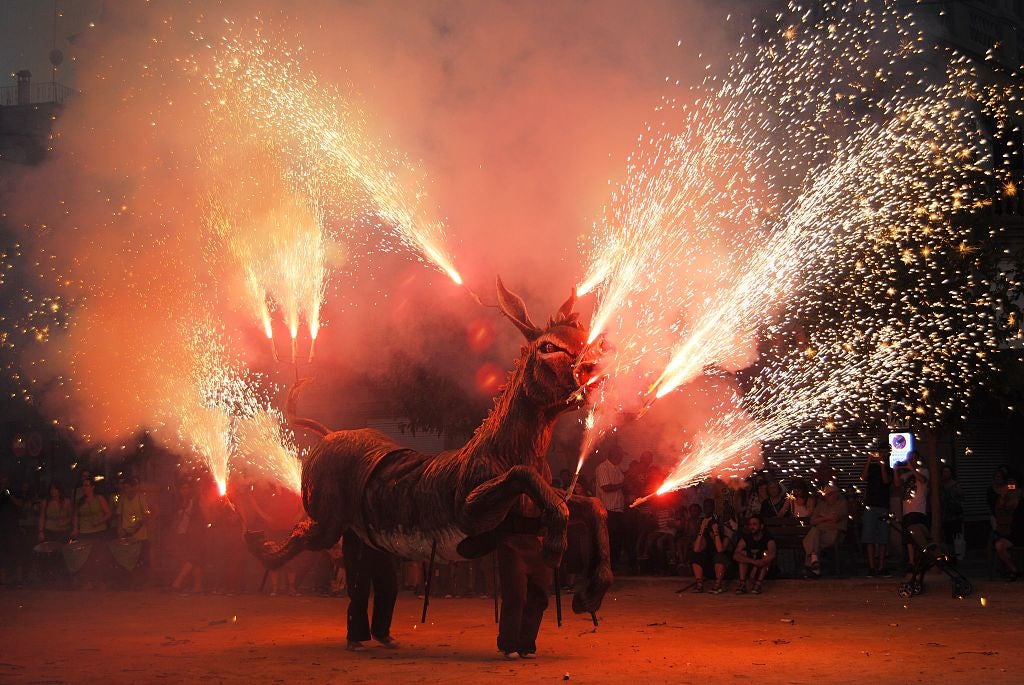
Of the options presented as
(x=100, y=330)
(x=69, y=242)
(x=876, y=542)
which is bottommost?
(x=876, y=542)

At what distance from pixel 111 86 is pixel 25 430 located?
1638 cm

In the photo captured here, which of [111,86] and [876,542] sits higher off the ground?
[111,86]

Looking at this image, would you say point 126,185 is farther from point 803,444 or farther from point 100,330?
point 803,444

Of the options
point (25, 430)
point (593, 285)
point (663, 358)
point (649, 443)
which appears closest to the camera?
point (593, 285)

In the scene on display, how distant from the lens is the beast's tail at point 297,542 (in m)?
11.5

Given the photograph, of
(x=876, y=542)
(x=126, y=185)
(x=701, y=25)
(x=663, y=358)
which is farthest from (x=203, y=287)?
(x=876, y=542)

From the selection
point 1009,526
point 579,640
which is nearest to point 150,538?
point 579,640

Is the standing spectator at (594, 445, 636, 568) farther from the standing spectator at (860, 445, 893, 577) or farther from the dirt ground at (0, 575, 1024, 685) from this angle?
the standing spectator at (860, 445, 893, 577)

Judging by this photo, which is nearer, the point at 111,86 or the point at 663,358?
the point at 663,358

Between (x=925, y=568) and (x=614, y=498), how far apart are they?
484cm

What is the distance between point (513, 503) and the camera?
10156mm

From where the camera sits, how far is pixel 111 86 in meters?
16.5

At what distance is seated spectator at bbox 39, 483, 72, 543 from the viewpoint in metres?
20.4

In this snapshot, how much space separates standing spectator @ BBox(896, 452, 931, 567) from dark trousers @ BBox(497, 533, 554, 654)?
20.4ft
